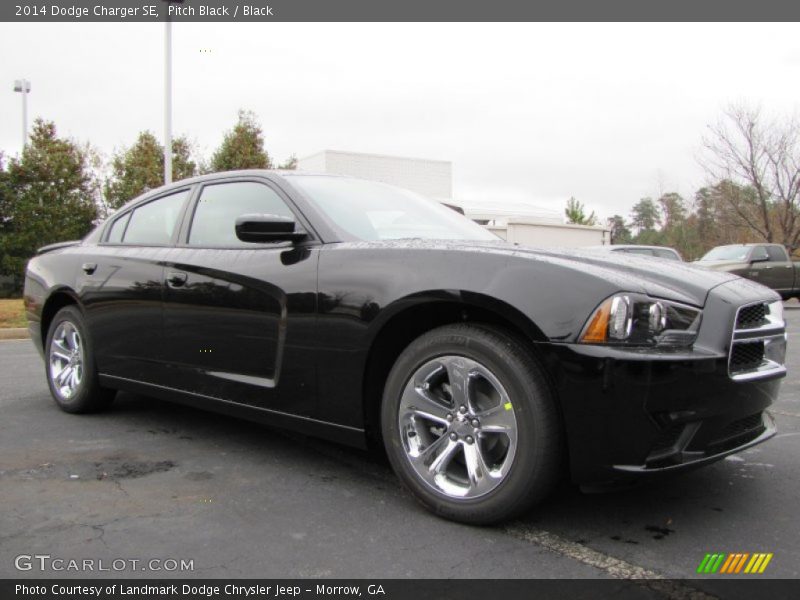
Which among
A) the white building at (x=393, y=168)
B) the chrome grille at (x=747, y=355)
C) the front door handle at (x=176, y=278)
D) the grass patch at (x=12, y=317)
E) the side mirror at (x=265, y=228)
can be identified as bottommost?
the grass patch at (x=12, y=317)

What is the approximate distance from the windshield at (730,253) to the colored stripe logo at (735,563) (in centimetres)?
1564

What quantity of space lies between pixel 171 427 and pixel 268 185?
1.70 metres

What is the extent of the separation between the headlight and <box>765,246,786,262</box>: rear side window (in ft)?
53.7

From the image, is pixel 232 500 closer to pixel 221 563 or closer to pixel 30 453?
pixel 221 563

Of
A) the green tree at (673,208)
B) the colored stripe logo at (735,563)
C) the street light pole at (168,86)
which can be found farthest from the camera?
the green tree at (673,208)

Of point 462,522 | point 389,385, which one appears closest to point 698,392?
point 462,522

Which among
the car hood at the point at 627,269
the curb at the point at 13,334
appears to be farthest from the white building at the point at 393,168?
the car hood at the point at 627,269

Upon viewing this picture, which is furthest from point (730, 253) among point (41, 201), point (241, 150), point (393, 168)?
point (393, 168)

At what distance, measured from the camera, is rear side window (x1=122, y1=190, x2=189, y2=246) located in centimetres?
404

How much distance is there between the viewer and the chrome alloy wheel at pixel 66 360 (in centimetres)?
447

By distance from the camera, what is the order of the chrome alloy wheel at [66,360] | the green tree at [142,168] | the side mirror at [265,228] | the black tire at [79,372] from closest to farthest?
the side mirror at [265,228]
the black tire at [79,372]
the chrome alloy wheel at [66,360]
the green tree at [142,168]

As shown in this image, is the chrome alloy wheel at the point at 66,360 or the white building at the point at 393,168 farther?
the white building at the point at 393,168

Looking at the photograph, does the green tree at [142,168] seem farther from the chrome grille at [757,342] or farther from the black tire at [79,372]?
the chrome grille at [757,342]

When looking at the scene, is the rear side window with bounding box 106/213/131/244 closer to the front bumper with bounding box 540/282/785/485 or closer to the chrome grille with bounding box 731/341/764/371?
the front bumper with bounding box 540/282/785/485
